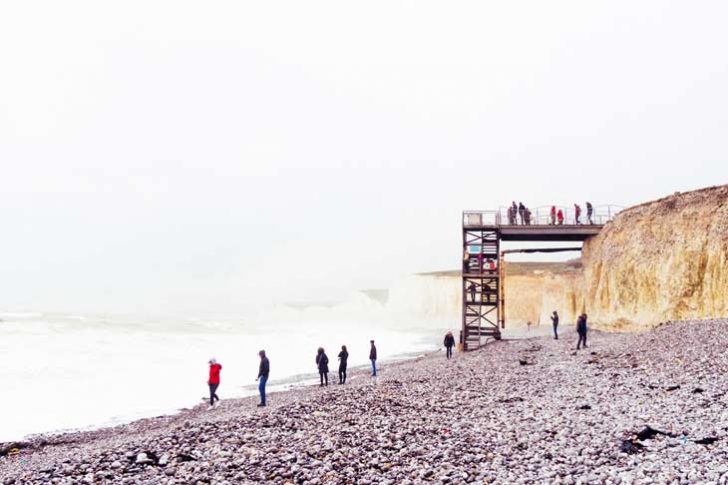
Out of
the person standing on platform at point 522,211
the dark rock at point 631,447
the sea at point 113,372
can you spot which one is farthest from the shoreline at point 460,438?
the person standing on platform at point 522,211

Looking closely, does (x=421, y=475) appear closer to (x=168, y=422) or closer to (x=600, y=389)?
(x=600, y=389)

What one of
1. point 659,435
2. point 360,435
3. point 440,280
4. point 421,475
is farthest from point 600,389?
point 440,280

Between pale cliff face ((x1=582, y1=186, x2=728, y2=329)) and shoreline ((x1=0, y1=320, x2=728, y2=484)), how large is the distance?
10637mm

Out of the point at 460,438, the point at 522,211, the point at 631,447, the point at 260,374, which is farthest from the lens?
the point at 522,211

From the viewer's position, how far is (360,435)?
37.1 ft

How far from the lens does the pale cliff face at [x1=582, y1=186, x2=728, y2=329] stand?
2727 centimetres

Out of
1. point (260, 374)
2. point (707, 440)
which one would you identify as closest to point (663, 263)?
point (260, 374)

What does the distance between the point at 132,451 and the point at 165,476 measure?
216 centimetres

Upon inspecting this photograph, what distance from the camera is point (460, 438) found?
10648 millimetres

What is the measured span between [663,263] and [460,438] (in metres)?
25.5

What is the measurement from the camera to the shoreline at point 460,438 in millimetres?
8469

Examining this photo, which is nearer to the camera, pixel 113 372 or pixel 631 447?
pixel 631 447

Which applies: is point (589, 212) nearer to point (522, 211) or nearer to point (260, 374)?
point (522, 211)

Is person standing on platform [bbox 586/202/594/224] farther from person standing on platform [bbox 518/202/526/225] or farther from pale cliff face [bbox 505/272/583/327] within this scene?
pale cliff face [bbox 505/272/583/327]
